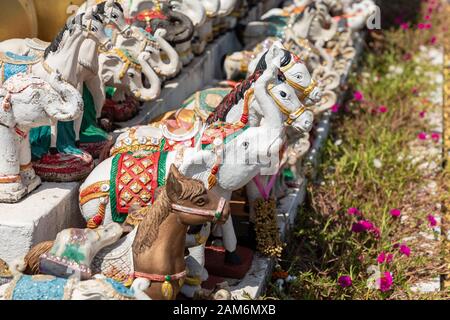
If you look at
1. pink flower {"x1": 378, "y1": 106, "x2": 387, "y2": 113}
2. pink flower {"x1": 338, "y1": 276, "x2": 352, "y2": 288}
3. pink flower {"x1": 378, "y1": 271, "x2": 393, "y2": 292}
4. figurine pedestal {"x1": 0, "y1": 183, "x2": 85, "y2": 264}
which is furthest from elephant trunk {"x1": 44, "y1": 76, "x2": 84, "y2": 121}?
pink flower {"x1": 378, "y1": 106, "x2": 387, "y2": 113}

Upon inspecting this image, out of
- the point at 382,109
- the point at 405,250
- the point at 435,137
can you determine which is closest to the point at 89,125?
the point at 405,250

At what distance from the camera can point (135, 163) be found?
150 inches

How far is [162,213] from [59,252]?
0.44 meters

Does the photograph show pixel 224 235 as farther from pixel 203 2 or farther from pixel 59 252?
pixel 203 2

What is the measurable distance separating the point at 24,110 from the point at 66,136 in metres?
0.67

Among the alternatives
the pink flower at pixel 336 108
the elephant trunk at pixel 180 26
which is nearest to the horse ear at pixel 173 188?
the elephant trunk at pixel 180 26

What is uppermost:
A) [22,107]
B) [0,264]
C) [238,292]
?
[22,107]

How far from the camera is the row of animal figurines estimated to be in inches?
126

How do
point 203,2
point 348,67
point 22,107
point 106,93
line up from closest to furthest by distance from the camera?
1. point 22,107
2. point 106,93
3. point 203,2
4. point 348,67

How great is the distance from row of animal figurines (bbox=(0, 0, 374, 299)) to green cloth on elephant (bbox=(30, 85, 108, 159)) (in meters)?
0.01

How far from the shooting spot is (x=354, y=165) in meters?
6.04

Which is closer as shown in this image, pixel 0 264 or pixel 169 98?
pixel 0 264

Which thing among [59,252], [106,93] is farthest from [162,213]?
[106,93]

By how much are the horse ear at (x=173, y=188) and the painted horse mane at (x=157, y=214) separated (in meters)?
0.01
